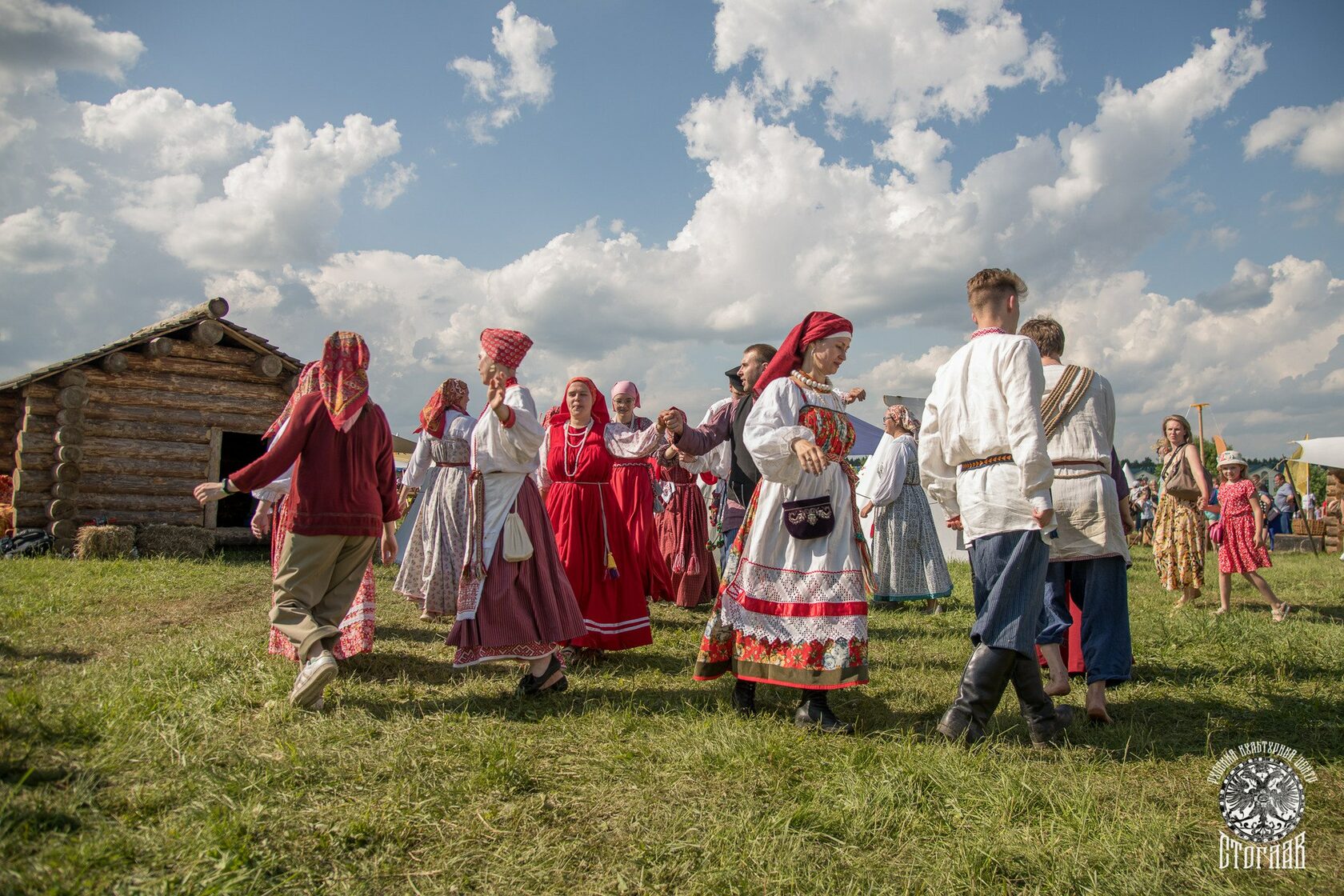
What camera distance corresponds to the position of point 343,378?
4238mm

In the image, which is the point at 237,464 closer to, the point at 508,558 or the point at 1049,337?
the point at 508,558

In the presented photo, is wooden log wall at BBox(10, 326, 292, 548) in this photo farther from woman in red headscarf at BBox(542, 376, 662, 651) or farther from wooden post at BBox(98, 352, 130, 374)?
woman in red headscarf at BBox(542, 376, 662, 651)

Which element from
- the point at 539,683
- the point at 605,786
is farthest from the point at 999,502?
the point at 539,683

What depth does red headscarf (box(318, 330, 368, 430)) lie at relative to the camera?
4195 millimetres

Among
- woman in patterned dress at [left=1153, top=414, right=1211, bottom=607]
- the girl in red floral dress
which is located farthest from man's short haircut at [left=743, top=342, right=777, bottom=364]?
the girl in red floral dress

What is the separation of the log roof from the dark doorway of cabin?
1864 mm

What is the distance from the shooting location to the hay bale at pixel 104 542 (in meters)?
10.7

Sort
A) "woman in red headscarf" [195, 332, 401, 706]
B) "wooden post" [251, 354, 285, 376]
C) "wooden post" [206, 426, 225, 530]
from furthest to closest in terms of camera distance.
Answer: "wooden post" [251, 354, 285, 376]
"wooden post" [206, 426, 225, 530]
"woman in red headscarf" [195, 332, 401, 706]

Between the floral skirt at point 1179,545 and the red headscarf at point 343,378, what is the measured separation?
777 centimetres

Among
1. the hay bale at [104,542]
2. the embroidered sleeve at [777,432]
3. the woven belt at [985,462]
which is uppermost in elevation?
the embroidered sleeve at [777,432]

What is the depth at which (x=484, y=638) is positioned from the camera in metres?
4.42

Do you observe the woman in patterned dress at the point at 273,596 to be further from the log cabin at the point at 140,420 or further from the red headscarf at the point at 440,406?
the log cabin at the point at 140,420

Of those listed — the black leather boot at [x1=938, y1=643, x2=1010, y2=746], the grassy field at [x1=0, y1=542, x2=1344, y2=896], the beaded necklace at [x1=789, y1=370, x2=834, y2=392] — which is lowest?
the grassy field at [x1=0, y1=542, x2=1344, y2=896]

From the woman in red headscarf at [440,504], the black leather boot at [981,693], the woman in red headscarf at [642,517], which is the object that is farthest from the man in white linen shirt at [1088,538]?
the woman in red headscarf at [440,504]
